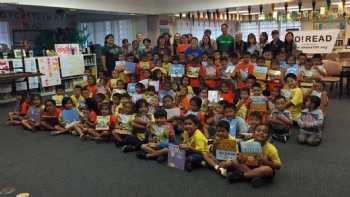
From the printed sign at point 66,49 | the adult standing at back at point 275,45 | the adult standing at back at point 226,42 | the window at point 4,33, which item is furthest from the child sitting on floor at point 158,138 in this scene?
the window at point 4,33

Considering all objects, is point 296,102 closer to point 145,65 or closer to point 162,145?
point 162,145

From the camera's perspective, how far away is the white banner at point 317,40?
705 cm

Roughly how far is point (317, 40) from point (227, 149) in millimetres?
5339

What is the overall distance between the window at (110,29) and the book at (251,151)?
28.0ft

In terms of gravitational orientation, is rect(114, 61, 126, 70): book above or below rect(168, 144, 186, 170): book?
above

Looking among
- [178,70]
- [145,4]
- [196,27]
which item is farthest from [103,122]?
[196,27]

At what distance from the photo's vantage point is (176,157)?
3.35 m

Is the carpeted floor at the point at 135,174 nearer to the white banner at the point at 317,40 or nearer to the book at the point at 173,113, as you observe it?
the book at the point at 173,113

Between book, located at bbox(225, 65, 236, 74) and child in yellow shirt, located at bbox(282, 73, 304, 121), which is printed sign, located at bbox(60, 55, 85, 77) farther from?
child in yellow shirt, located at bbox(282, 73, 304, 121)

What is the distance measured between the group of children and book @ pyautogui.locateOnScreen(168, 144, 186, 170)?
6 cm

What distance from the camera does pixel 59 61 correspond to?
855 centimetres

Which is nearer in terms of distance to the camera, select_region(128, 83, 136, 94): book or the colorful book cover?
select_region(128, 83, 136, 94): book

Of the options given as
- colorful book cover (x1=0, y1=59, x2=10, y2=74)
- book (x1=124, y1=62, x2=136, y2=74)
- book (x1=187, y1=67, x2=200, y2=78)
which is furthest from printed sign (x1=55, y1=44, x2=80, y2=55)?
book (x1=187, y1=67, x2=200, y2=78)

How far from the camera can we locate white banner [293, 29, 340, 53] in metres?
7.05
